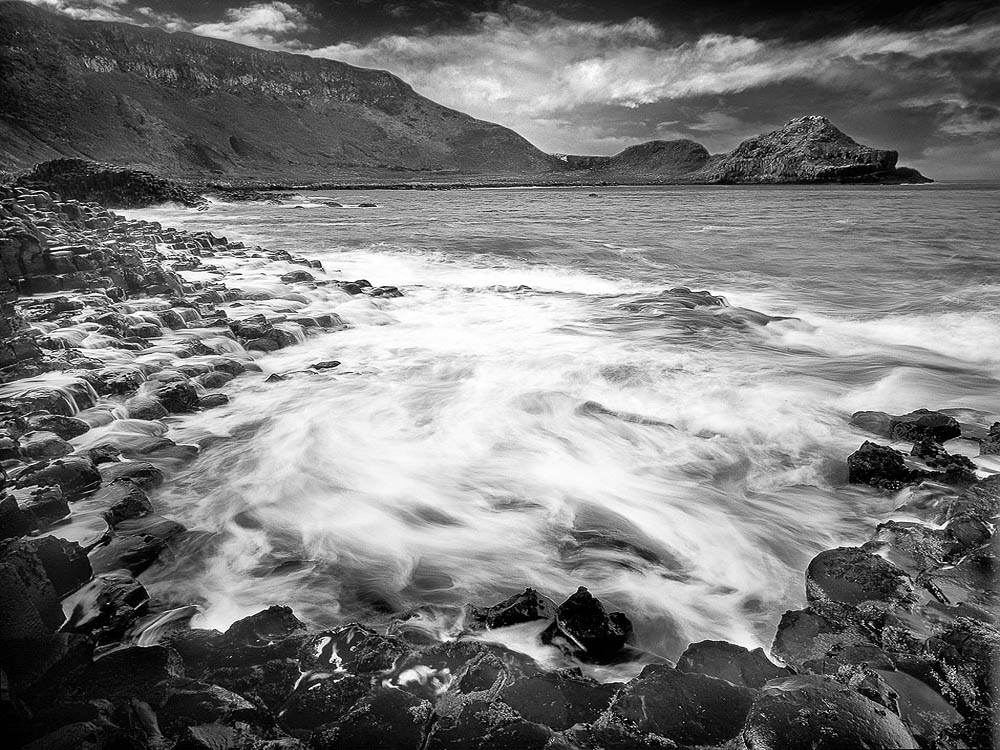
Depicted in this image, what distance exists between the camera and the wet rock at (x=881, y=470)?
3852 mm

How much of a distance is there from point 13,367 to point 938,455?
7666 millimetres

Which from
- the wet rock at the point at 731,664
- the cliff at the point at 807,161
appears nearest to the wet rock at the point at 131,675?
the wet rock at the point at 731,664

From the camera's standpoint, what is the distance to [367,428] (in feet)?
17.0

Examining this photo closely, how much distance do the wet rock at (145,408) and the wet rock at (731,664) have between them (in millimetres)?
4576

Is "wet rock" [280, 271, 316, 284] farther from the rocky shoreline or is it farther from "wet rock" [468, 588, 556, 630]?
"wet rock" [468, 588, 556, 630]

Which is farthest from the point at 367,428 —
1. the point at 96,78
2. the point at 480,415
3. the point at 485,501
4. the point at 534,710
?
the point at 96,78

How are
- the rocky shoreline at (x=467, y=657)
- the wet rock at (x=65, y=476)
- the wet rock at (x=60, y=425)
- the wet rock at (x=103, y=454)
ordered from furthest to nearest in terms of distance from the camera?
the wet rock at (x=60, y=425) → the wet rock at (x=103, y=454) → the wet rock at (x=65, y=476) → the rocky shoreline at (x=467, y=657)

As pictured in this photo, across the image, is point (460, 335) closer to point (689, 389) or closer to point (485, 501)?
point (689, 389)

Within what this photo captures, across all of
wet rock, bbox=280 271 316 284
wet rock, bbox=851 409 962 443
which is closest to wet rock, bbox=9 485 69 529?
wet rock, bbox=851 409 962 443

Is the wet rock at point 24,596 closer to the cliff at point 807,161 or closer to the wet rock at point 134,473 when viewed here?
the wet rock at point 134,473

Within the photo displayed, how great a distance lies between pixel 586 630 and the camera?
2488mm

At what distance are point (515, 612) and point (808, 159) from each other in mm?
118299

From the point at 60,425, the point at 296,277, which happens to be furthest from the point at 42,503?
the point at 296,277

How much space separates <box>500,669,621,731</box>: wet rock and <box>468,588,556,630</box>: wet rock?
48 cm
